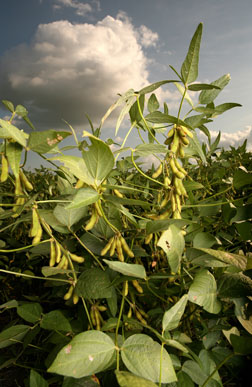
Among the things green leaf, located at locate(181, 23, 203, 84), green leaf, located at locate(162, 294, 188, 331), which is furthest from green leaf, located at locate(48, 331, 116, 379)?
green leaf, located at locate(181, 23, 203, 84)

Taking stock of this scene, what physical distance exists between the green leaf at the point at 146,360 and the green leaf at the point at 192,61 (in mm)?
663

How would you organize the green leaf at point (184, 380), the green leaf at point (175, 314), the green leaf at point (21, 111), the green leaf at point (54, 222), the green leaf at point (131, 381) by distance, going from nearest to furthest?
1. the green leaf at point (131, 381)
2. the green leaf at point (175, 314)
3. the green leaf at point (184, 380)
4. the green leaf at point (54, 222)
5. the green leaf at point (21, 111)

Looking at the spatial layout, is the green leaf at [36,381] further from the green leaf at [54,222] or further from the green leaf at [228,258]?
the green leaf at [228,258]

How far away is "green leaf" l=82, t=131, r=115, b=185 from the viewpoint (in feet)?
1.85

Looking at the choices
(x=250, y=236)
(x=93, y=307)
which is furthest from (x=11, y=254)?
(x=250, y=236)

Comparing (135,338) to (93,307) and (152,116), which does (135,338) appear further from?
(152,116)

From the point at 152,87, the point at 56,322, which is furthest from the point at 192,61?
the point at 56,322

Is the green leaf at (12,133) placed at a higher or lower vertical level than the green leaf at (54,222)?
higher

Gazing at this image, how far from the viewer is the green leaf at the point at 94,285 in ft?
2.52

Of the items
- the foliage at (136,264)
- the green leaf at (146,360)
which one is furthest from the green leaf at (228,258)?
the green leaf at (146,360)

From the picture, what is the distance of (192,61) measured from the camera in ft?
2.44

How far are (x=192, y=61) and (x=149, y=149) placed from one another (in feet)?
0.81

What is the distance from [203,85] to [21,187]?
22.6 inches

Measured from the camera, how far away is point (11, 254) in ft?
6.54
